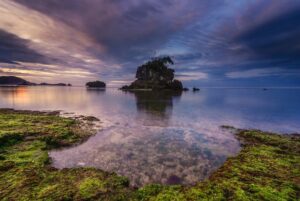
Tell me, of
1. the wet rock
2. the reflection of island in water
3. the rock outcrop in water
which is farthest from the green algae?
the rock outcrop in water

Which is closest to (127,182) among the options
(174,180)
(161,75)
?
(174,180)

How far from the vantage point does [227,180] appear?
340 inches

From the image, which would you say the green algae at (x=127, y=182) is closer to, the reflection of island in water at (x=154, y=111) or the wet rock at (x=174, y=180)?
the wet rock at (x=174, y=180)

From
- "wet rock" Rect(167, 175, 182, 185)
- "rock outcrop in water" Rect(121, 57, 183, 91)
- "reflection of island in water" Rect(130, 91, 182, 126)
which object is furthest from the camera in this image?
"rock outcrop in water" Rect(121, 57, 183, 91)

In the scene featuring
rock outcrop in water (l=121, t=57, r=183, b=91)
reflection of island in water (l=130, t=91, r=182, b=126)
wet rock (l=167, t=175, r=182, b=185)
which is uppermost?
rock outcrop in water (l=121, t=57, r=183, b=91)

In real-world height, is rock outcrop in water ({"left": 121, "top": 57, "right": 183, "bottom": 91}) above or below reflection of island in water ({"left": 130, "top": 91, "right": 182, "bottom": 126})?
above

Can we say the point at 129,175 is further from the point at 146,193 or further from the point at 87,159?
the point at 87,159

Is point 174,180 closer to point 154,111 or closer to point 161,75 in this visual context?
point 154,111

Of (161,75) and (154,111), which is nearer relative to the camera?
(154,111)

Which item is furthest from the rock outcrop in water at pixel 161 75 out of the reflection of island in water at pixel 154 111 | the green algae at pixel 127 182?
the green algae at pixel 127 182

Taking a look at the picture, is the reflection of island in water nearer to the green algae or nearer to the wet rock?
the wet rock

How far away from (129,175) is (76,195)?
10.2 ft

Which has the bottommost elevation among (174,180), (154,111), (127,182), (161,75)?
(174,180)

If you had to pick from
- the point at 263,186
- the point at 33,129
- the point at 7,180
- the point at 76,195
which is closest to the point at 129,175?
the point at 76,195
